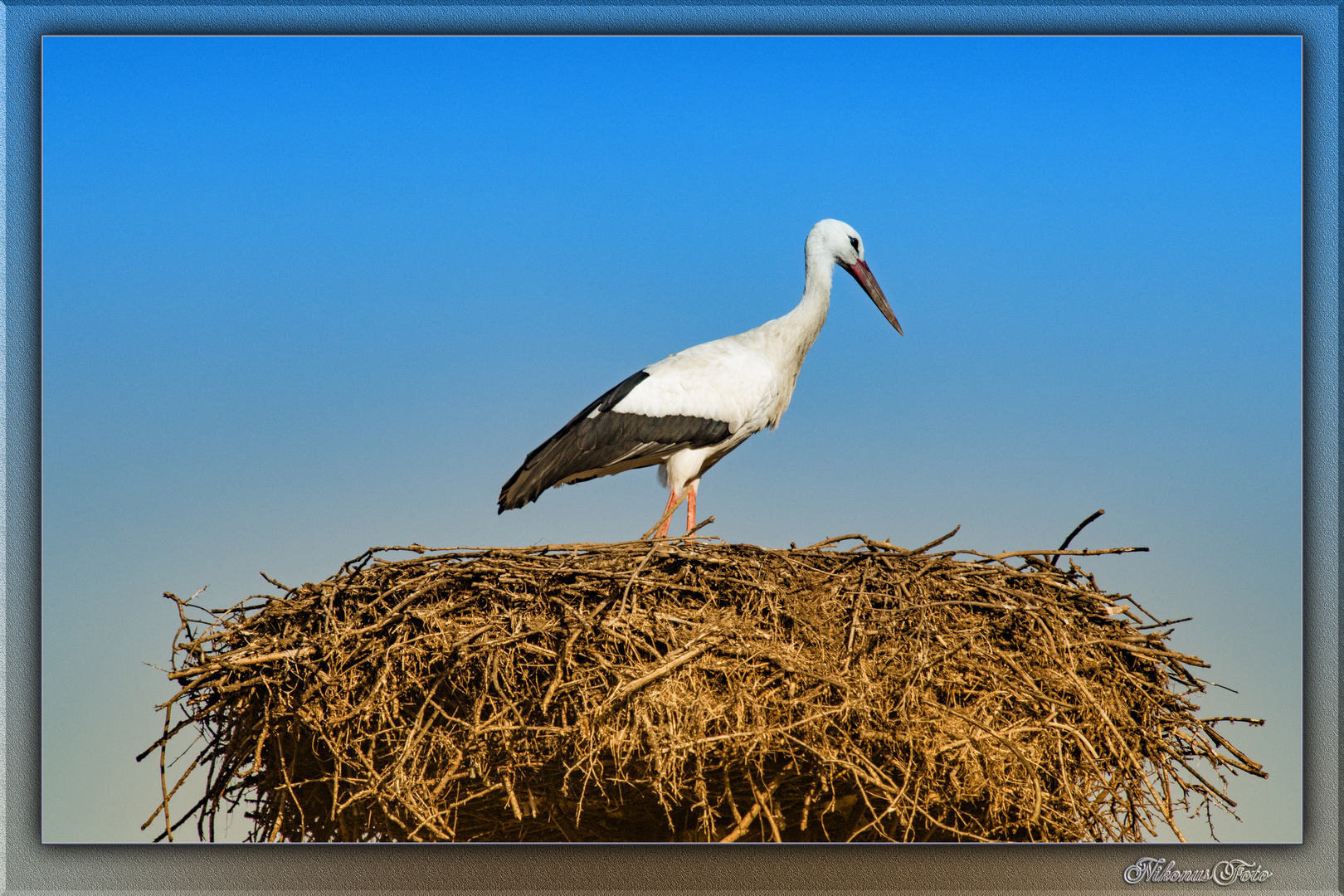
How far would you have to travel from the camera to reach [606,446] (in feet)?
15.1

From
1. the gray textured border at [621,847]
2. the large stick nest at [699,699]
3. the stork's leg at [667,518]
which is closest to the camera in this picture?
the large stick nest at [699,699]

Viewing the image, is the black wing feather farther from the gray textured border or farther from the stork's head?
the gray textured border

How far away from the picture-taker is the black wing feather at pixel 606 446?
15.0 feet

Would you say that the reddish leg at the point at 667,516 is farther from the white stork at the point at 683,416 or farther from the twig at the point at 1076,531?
the twig at the point at 1076,531

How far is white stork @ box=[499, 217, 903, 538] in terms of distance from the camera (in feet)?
15.1

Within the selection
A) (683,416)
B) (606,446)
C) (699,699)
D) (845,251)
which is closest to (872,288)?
(845,251)

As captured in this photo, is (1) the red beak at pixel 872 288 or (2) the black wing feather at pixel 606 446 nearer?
(2) the black wing feather at pixel 606 446

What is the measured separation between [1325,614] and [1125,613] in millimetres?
517

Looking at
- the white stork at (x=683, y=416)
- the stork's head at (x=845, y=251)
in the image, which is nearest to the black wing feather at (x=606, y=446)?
the white stork at (x=683, y=416)

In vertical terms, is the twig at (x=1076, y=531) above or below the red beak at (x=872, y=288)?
below

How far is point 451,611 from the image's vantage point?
134 inches

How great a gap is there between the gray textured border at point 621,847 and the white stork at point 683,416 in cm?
125

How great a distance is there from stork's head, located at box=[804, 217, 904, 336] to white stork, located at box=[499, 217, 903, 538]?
45 millimetres

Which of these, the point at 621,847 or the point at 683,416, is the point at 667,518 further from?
the point at 621,847
